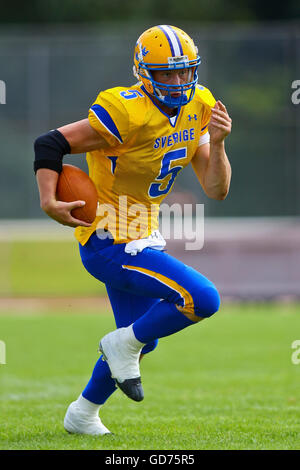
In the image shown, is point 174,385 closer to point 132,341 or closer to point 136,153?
point 132,341

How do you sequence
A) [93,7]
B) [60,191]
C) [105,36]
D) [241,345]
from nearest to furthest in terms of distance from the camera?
[60,191]
[241,345]
[105,36]
[93,7]

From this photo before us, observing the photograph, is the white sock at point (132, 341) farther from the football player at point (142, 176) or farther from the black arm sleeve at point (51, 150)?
the black arm sleeve at point (51, 150)

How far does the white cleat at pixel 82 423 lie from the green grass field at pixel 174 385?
7cm

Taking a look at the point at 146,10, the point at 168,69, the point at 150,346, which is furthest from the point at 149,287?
the point at 146,10

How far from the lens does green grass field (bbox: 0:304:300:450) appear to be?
4398mm

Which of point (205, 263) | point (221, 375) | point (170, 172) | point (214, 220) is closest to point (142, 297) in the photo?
point (170, 172)

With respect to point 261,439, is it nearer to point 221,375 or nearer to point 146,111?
point 146,111

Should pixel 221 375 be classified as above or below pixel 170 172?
below

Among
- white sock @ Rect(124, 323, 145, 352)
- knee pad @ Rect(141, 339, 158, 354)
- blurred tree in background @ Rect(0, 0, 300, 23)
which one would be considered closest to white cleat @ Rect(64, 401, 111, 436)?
knee pad @ Rect(141, 339, 158, 354)

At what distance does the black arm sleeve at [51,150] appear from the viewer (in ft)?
13.1

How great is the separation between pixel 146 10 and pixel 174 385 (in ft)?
52.6

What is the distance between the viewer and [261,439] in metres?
4.28
